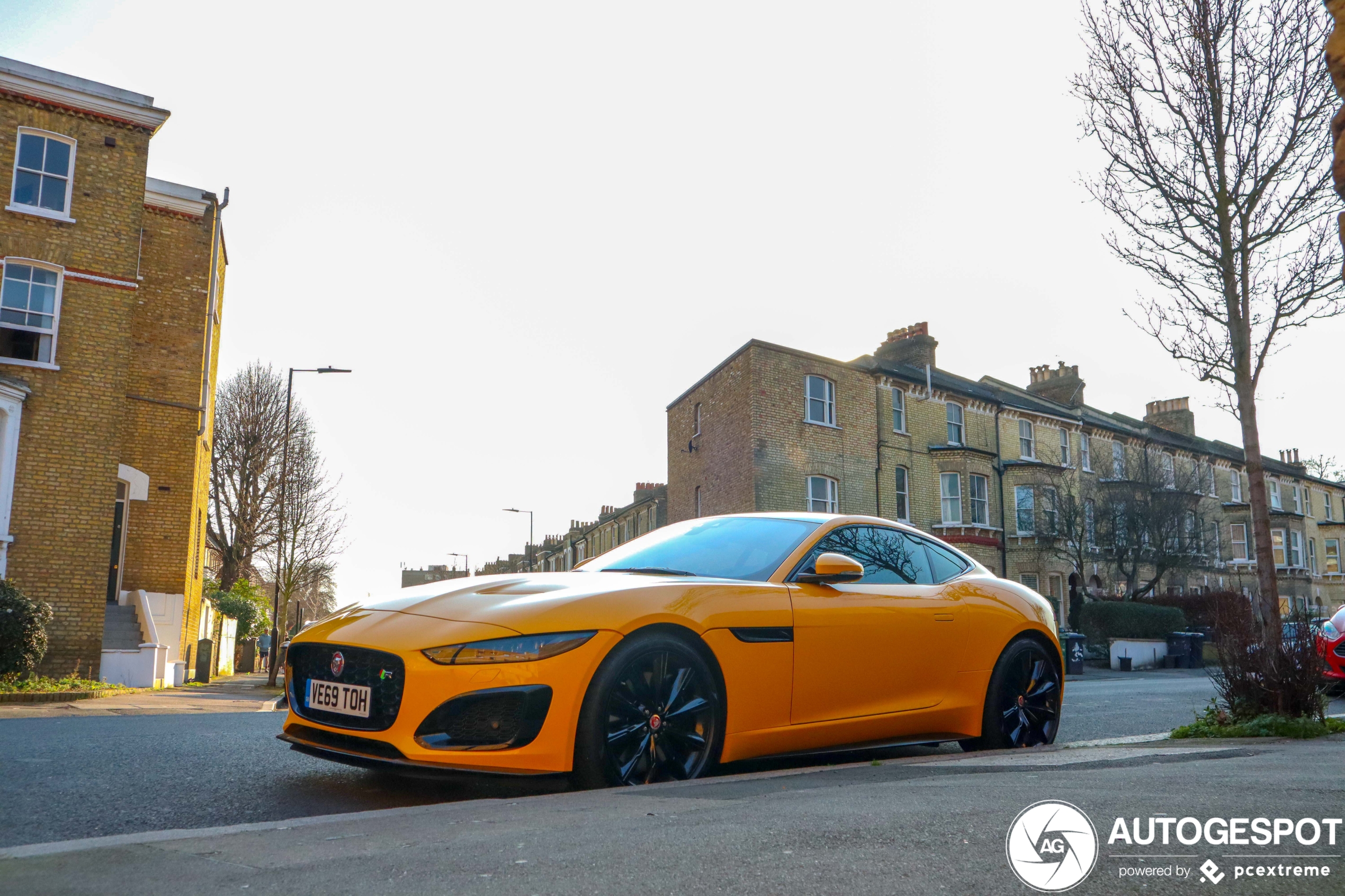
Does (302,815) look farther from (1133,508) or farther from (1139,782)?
(1133,508)

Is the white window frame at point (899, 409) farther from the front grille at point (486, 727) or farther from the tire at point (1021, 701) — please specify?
the front grille at point (486, 727)

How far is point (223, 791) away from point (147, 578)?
19.6 metres

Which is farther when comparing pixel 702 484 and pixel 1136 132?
pixel 702 484

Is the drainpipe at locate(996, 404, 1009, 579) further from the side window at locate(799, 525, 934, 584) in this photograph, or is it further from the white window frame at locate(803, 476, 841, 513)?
the side window at locate(799, 525, 934, 584)

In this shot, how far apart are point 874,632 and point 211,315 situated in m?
21.7

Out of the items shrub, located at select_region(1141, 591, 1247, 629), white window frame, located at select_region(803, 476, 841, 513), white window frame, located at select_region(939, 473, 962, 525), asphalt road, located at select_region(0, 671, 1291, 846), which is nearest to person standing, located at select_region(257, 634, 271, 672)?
white window frame, located at select_region(803, 476, 841, 513)

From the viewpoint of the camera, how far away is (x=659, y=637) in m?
4.54

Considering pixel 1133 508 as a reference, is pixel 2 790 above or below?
below

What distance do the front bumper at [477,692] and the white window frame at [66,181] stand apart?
16.7 metres

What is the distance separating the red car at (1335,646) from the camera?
419 inches

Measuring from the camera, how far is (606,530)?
54.7m

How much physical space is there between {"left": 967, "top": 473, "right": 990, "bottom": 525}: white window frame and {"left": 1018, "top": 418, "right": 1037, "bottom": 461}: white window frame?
9.86ft

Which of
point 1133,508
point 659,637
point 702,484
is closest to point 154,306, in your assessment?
point 702,484

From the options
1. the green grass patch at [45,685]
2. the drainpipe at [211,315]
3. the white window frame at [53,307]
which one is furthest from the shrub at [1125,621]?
the white window frame at [53,307]
